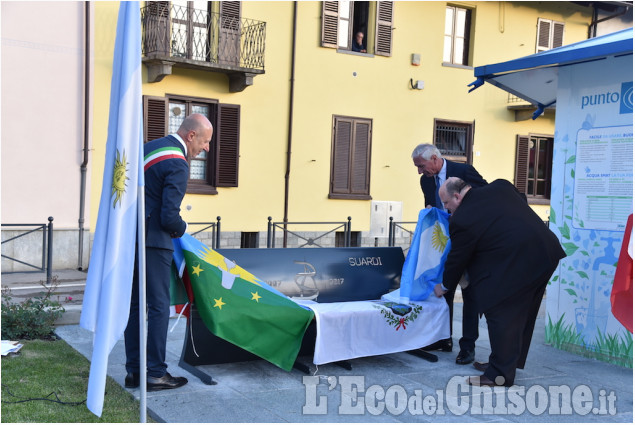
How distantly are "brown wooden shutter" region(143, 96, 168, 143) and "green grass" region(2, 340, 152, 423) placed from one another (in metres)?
8.86

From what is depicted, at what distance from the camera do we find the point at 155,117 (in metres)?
14.6

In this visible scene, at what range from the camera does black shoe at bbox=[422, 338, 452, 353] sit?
668cm

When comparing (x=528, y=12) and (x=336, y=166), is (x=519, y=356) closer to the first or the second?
(x=336, y=166)

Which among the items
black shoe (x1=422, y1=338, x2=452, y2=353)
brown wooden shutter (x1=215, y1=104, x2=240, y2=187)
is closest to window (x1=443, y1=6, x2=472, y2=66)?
brown wooden shutter (x1=215, y1=104, x2=240, y2=187)

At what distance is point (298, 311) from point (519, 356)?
178 cm

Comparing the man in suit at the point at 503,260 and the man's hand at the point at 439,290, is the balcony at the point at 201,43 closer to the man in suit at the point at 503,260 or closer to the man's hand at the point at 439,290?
the man's hand at the point at 439,290

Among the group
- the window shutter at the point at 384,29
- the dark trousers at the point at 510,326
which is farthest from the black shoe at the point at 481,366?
the window shutter at the point at 384,29

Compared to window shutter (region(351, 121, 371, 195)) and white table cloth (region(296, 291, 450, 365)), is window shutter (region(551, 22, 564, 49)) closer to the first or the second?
window shutter (region(351, 121, 371, 195))

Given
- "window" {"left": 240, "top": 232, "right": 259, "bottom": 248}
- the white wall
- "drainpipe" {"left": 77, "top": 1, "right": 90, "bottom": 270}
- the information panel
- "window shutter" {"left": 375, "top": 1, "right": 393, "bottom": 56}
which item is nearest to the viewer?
the information panel

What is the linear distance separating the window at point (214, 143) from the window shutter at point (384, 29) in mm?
4276

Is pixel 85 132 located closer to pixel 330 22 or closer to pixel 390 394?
pixel 330 22

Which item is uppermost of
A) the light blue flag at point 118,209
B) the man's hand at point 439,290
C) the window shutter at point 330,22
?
the window shutter at point 330,22

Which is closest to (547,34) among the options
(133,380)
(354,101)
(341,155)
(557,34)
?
(557,34)

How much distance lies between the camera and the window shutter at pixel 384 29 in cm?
1757
